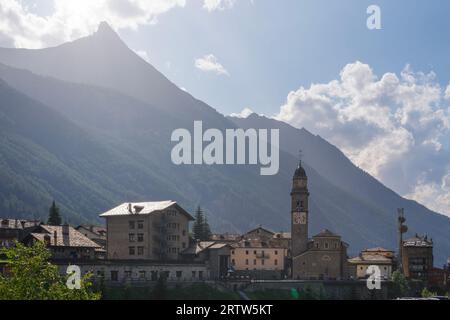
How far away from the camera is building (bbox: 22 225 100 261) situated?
10788cm

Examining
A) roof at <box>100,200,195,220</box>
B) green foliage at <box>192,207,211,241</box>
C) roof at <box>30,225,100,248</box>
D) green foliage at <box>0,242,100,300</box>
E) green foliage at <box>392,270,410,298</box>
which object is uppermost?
roof at <box>100,200,195,220</box>

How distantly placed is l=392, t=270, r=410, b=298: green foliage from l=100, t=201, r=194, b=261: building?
143 ft

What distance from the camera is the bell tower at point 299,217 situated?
147m

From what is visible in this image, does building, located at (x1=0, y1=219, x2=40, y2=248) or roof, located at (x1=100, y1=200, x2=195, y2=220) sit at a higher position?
roof, located at (x1=100, y1=200, x2=195, y2=220)

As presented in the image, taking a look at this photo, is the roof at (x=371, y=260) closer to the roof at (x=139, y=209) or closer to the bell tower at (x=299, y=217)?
the bell tower at (x=299, y=217)

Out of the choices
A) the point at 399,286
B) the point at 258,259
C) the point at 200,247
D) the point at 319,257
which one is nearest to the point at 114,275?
the point at 200,247

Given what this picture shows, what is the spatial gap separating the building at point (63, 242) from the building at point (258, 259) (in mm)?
42761

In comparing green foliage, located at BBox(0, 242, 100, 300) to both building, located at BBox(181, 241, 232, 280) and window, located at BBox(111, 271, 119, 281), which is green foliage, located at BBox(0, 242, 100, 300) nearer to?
window, located at BBox(111, 271, 119, 281)

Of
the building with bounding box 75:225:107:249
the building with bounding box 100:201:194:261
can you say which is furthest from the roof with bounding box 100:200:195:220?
the building with bounding box 75:225:107:249

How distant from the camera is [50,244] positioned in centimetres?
10794

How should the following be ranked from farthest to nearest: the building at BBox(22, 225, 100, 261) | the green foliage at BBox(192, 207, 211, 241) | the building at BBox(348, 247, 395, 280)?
the green foliage at BBox(192, 207, 211, 241) < the building at BBox(348, 247, 395, 280) < the building at BBox(22, 225, 100, 261)

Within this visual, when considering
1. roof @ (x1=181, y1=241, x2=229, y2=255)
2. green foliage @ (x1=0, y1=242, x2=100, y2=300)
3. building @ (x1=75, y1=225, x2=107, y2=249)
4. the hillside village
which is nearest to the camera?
green foliage @ (x1=0, y1=242, x2=100, y2=300)

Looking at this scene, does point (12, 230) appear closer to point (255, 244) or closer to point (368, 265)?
point (255, 244)

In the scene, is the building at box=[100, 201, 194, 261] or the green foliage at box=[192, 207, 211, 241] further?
the green foliage at box=[192, 207, 211, 241]
